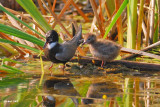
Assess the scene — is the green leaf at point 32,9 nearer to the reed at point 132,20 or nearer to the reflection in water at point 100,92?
the reed at point 132,20

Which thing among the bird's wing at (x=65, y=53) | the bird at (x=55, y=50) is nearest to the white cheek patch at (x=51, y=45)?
the bird at (x=55, y=50)

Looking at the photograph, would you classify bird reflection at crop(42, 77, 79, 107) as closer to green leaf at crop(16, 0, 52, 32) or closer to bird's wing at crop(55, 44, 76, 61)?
bird's wing at crop(55, 44, 76, 61)

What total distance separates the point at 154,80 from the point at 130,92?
0.80 meters

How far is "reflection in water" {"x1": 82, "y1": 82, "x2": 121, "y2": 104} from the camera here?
326 centimetres

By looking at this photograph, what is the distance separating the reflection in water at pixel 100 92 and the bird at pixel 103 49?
1.00 metres

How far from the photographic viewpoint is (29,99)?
330 cm

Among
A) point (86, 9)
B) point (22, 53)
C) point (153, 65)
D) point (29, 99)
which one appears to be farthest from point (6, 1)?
point (29, 99)

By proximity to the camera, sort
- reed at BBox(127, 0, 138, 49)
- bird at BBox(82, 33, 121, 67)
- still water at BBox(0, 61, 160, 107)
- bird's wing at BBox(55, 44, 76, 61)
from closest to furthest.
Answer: still water at BBox(0, 61, 160, 107), bird's wing at BBox(55, 44, 76, 61), bird at BBox(82, 33, 121, 67), reed at BBox(127, 0, 138, 49)

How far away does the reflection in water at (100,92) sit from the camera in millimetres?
3262

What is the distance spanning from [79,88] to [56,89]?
0.29m

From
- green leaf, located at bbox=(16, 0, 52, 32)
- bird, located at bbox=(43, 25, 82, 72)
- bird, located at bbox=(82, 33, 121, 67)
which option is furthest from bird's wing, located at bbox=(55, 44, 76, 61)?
green leaf, located at bbox=(16, 0, 52, 32)

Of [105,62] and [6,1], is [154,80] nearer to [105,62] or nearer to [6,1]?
[105,62]

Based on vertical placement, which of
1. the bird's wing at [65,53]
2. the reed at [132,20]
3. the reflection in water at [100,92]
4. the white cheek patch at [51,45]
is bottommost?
the reflection in water at [100,92]

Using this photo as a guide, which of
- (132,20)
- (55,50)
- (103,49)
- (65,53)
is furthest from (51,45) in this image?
(132,20)
